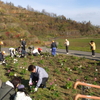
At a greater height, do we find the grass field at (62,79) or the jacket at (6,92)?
the jacket at (6,92)

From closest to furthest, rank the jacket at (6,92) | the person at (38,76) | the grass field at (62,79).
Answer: the jacket at (6,92) < the person at (38,76) < the grass field at (62,79)

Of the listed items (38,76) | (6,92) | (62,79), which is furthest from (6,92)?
(62,79)

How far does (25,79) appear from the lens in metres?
6.63

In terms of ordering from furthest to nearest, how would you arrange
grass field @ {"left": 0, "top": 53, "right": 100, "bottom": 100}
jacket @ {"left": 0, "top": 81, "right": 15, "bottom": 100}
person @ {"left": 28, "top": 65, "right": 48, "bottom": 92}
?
grass field @ {"left": 0, "top": 53, "right": 100, "bottom": 100}
person @ {"left": 28, "top": 65, "right": 48, "bottom": 92}
jacket @ {"left": 0, "top": 81, "right": 15, "bottom": 100}

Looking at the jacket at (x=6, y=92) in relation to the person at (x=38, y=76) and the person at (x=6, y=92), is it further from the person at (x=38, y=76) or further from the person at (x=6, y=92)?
the person at (x=38, y=76)

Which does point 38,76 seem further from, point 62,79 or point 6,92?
point 62,79

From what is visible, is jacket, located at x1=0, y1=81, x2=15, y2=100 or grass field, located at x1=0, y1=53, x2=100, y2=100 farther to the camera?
grass field, located at x1=0, y1=53, x2=100, y2=100

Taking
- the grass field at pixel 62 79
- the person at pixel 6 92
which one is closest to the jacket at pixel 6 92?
the person at pixel 6 92

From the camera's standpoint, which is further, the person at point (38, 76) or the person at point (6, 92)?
the person at point (38, 76)

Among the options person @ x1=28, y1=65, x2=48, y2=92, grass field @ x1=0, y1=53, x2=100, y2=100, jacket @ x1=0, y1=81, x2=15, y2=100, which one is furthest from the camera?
grass field @ x1=0, y1=53, x2=100, y2=100

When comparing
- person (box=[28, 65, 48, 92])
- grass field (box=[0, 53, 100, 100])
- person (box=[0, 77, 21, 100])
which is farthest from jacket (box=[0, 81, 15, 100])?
grass field (box=[0, 53, 100, 100])

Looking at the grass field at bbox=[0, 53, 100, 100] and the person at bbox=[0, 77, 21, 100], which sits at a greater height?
the person at bbox=[0, 77, 21, 100]

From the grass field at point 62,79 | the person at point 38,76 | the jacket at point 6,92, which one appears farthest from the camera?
the grass field at point 62,79

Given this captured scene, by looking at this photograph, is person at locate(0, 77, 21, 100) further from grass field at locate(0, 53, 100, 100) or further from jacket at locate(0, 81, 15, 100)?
grass field at locate(0, 53, 100, 100)
